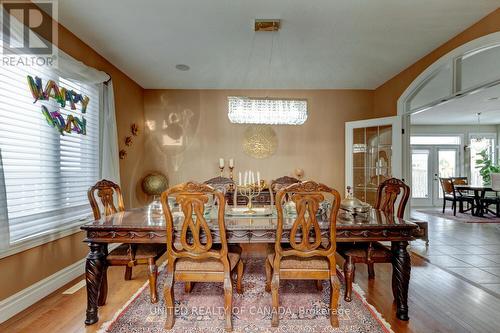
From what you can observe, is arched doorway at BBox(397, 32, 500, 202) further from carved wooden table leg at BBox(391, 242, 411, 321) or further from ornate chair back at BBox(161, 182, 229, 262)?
ornate chair back at BBox(161, 182, 229, 262)

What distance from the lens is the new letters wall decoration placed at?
7.37 ft

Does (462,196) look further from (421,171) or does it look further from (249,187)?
(249,187)

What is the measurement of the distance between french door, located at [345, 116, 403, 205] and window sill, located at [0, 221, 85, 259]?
408 cm

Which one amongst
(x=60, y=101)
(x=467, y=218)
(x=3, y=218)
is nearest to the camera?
(x=3, y=218)

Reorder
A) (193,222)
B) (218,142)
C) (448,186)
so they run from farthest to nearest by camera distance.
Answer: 1. (448,186)
2. (218,142)
3. (193,222)

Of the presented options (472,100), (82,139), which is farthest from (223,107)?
(472,100)

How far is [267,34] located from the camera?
2.66 m

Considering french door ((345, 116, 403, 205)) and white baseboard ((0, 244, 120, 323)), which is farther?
french door ((345, 116, 403, 205))

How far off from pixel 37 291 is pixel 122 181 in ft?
5.94

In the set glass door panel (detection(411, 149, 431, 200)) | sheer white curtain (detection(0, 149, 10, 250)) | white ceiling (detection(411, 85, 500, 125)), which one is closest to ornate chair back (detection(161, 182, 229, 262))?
sheer white curtain (detection(0, 149, 10, 250))

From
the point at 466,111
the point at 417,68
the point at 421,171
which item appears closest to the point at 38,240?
the point at 417,68

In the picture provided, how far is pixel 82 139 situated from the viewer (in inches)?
114

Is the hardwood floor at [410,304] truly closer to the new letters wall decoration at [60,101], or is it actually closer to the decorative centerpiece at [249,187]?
the decorative centerpiece at [249,187]

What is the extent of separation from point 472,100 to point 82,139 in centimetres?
718
